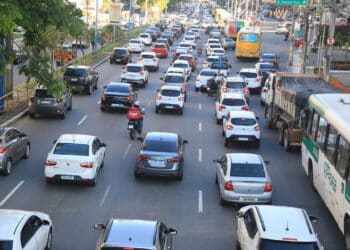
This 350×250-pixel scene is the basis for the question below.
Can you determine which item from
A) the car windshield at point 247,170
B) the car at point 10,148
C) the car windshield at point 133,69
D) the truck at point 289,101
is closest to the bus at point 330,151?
the car windshield at point 247,170

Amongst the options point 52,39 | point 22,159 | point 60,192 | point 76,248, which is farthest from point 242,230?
point 52,39

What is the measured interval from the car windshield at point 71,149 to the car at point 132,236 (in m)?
7.99

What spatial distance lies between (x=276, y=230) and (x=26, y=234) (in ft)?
15.9

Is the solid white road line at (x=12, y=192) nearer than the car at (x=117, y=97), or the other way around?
the solid white road line at (x=12, y=192)

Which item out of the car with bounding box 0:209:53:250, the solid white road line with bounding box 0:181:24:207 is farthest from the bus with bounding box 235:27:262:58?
the car with bounding box 0:209:53:250

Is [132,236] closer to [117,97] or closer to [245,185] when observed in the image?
[245,185]

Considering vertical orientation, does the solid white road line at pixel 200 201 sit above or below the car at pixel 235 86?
below

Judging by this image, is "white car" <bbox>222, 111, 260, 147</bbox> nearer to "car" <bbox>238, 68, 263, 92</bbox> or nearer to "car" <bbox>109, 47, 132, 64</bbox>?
"car" <bbox>238, 68, 263, 92</bbox>

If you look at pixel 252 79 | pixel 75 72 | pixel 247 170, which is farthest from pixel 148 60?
pixel 247 170

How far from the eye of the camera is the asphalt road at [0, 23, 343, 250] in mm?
17578

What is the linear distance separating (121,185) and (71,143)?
6.68 feet

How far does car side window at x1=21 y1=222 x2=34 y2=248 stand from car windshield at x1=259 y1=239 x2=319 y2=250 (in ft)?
14.7

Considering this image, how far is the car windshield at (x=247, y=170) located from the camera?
19672mm

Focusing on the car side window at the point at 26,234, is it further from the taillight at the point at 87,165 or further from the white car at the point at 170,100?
the white car at the point at 170,100
